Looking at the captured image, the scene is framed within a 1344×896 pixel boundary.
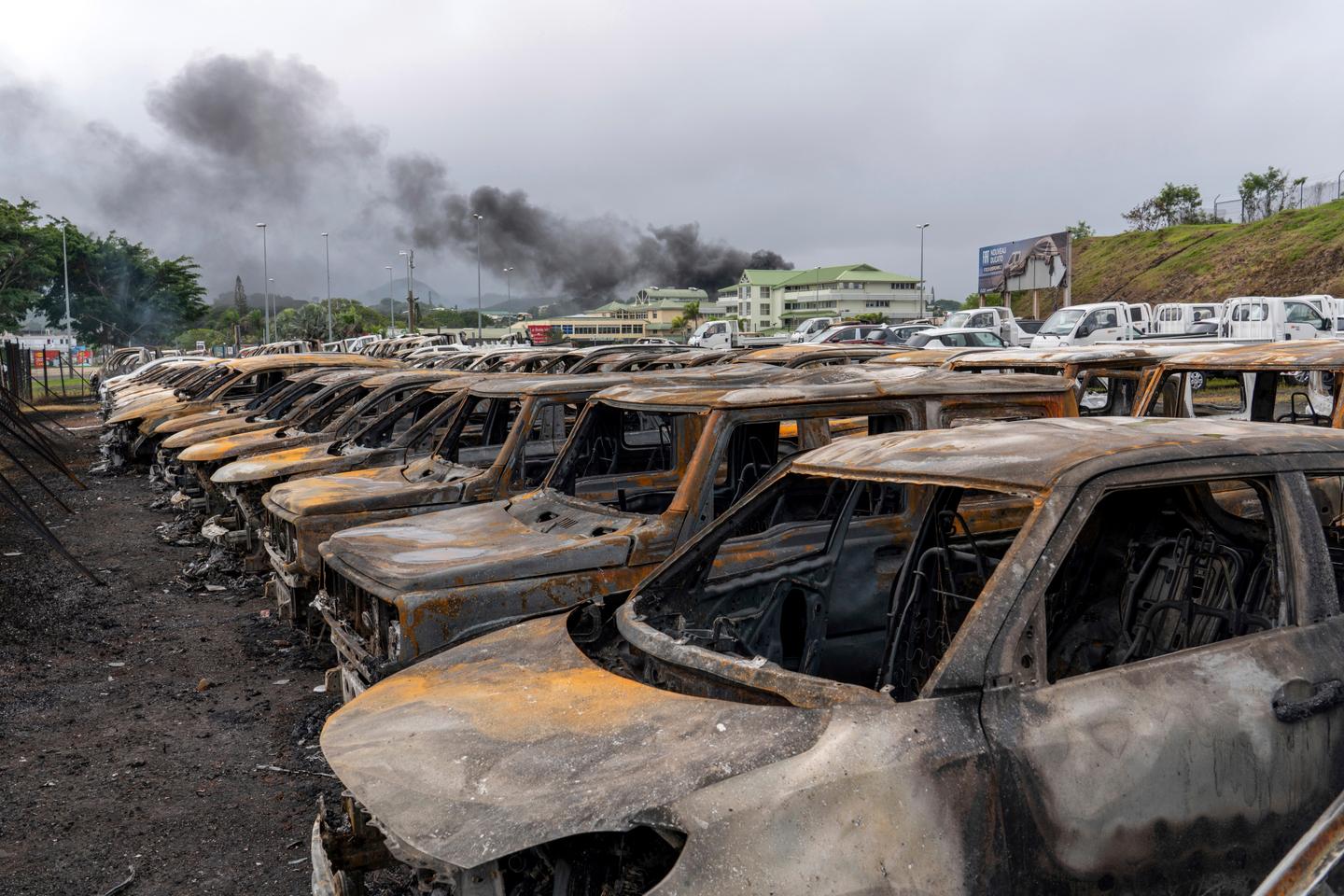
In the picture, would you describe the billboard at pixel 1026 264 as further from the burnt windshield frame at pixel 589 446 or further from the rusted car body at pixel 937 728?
the rusted car body at pixel 937 728

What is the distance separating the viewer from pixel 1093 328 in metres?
24.8

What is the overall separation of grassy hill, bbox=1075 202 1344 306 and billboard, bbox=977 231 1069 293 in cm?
683

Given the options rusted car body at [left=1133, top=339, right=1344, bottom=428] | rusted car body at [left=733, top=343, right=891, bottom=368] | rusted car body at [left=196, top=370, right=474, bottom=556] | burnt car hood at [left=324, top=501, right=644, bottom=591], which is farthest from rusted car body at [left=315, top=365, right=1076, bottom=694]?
rusted car body at [left=733, top=343, right=891, bottom=368]

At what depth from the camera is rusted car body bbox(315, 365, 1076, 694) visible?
15.6 ft

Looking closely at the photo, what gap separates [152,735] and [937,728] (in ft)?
16.6

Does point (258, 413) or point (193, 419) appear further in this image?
point (193, 419)

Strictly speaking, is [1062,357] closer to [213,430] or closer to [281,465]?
[281,465]

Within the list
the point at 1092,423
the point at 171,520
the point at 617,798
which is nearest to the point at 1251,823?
the point at 1092,423

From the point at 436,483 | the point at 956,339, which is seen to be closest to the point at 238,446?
the point at 436,483

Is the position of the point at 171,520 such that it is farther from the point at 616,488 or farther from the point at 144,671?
the point at 616,488

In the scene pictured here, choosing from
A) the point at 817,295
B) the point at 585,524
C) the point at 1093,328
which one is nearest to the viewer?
the point at 585,524

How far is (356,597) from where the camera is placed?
17.5 feet

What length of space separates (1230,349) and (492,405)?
5.21 m

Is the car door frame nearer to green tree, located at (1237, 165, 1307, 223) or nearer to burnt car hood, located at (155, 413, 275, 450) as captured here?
burnt car hood, located at (155, 413, 275, 450)
